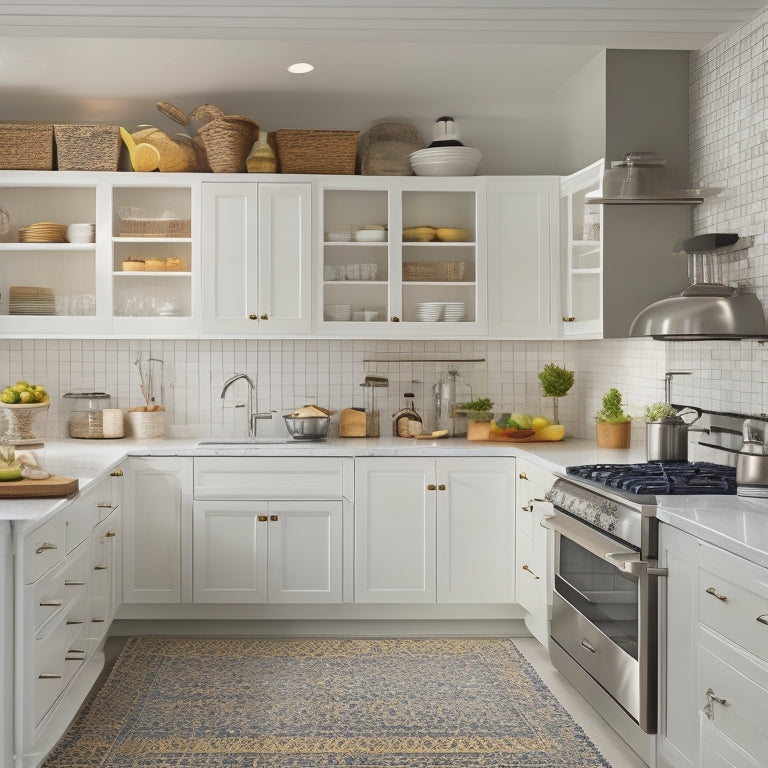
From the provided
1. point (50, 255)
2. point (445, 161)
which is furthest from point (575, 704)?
point (50, 255)

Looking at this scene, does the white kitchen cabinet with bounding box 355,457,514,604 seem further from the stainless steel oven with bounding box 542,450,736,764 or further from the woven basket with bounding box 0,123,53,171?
the woven basket with bounding box 0,123,53,171

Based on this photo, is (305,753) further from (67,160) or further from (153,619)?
(67,160)

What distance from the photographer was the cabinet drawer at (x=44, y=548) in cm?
254

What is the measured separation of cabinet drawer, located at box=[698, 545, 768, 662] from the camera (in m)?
2.08

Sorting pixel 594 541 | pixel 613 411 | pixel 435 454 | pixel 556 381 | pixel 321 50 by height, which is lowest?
pixel 594 541

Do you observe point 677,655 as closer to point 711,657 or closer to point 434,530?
point 711,657

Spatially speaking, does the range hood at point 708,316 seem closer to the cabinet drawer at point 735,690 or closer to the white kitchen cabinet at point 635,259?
the white kitchen cabinet at point 635,259

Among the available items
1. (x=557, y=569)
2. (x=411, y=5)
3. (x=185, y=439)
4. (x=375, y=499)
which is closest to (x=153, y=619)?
(x=185, y=439)

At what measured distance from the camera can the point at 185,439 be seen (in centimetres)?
471

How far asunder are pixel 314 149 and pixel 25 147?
1.47 m

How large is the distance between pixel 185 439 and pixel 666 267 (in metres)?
2.62

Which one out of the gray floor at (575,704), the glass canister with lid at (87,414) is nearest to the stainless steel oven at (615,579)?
the gray floor at (575,704)

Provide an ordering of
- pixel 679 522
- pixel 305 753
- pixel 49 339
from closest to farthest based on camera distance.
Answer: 1. pixel 679 522
2. pixel 305 753
3. pixel 49 339

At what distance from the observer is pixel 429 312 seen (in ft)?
14.9
